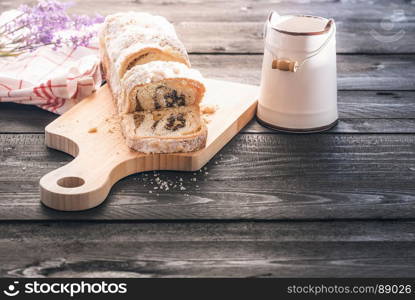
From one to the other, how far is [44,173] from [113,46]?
542mm

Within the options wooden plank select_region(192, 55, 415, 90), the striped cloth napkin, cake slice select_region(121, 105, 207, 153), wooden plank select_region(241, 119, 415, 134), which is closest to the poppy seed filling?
cake slice select_region(121, 105, 207, 153)

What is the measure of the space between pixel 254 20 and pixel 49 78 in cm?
119

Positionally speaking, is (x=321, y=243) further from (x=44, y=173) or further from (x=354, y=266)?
(x=44, y=173)

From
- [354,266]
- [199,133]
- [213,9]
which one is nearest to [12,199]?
[199,133]

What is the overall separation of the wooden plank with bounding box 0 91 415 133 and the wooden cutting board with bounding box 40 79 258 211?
92mm

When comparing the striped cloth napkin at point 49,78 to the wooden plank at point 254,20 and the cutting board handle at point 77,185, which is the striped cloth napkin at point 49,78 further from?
the wooden plank at point 254,20

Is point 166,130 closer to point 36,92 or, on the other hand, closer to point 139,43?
point 139,43

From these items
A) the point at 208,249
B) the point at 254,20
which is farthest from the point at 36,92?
the point at 254,20

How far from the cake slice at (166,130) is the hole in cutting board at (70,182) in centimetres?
20

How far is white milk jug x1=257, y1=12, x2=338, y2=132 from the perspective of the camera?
191cm

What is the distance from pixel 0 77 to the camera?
7.00 feet

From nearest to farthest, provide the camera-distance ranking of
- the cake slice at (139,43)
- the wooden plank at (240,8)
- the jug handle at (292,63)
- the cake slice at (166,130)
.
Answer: the cake slice at (166,130), the jug handle at (292,63), the cake slice at (139,43), the wooden plank at (240,8)

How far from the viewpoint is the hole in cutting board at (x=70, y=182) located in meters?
Answer: 1.65

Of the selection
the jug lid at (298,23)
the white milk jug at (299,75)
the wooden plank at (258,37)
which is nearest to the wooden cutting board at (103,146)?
the white milk jug at (299,75)
